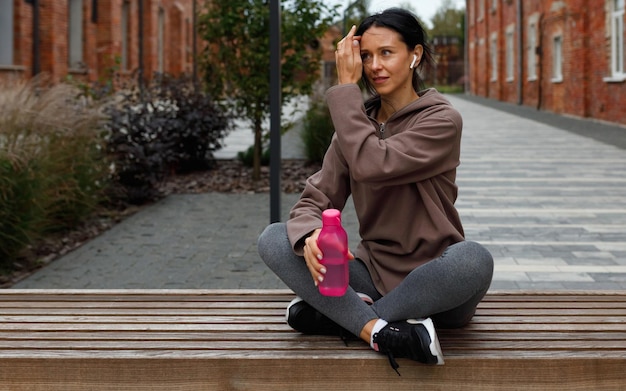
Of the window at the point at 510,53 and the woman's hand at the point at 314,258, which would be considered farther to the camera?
the window at the point at 510,53

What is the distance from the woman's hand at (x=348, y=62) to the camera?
9.70ft

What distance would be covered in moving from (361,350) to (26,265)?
4459 millimetres

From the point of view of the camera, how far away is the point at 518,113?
27.4 meters

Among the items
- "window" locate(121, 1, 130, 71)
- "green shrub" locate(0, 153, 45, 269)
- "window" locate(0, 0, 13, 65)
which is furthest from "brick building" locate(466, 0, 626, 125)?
"green shrub" locate(0, 153, 45, 269)

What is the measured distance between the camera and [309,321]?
9.66 feet

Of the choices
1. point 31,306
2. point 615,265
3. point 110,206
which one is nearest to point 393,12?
point 31,306

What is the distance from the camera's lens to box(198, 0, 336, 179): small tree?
37.7 feet

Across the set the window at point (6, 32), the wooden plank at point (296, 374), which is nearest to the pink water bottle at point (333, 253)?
the wooden plank at point (296, 374)

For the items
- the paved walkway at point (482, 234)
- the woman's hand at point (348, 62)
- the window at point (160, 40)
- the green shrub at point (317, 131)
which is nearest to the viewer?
the woman's hand at point (348, 62)

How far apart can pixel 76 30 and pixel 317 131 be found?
37.5 ft

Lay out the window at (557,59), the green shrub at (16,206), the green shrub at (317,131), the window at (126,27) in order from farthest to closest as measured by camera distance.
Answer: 1. the window at (126,27)
2. the window at (557,59)
3. the green shrub at (317,131)
4. the green shrub at (16,206)

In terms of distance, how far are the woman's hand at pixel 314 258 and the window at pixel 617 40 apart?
1857cm

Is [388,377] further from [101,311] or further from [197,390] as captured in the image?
[101,311]

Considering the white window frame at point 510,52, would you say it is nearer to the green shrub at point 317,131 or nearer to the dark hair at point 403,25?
the green shrub at point 317,131
